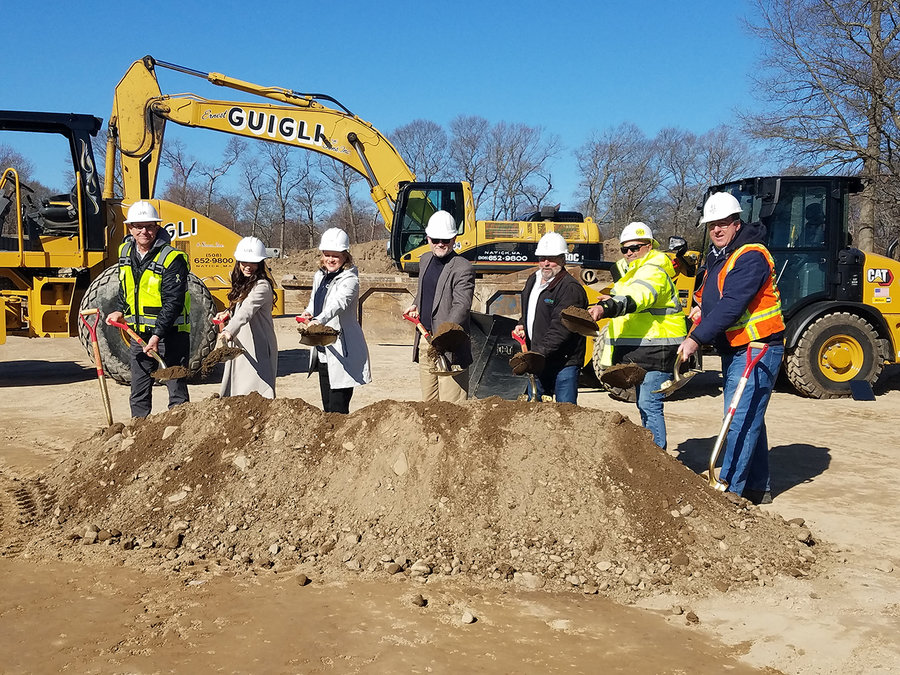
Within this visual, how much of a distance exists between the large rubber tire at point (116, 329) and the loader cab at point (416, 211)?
516cm

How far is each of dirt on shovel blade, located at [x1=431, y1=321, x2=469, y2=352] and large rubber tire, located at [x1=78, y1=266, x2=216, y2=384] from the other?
3817 millimetres

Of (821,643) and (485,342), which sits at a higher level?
(485,342)

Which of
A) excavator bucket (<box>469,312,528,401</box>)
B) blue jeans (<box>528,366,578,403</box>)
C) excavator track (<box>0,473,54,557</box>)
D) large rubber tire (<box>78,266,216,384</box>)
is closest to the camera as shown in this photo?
excavator track (<box>0,473,54,557</box>)

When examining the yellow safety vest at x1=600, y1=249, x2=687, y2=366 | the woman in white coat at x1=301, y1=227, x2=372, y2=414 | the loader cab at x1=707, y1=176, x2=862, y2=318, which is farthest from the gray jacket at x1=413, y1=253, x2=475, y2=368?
the loader cab at x1=707, y1=176, x2=862, y2=318

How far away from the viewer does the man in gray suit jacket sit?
5.27 metres

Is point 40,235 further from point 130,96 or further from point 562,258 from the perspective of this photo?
point 562,258

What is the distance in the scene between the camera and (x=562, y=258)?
17.1 ft

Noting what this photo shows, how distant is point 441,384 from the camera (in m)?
5.61

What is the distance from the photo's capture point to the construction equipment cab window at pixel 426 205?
13195 millimetres

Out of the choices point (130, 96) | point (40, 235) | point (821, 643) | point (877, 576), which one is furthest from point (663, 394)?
point (130, 96)

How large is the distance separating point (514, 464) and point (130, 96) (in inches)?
353

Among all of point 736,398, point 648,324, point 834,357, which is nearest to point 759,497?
point 736,398

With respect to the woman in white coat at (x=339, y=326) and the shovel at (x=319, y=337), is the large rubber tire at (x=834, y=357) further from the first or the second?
the shovel at (x=319, y=337)

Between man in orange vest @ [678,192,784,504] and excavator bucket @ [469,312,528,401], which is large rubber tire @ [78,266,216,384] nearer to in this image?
excavator bucket @ [469,312,528,401]
